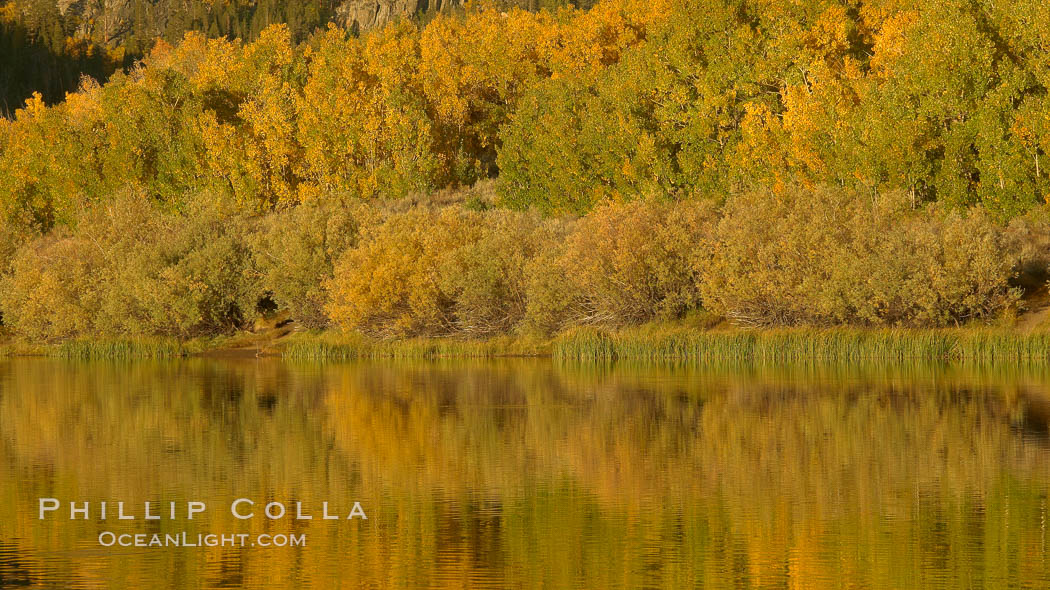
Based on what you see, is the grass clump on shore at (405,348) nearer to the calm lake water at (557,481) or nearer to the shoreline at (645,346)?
the shoreline at (645,346)

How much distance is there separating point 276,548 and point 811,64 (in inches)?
2076

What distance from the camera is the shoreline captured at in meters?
51.7

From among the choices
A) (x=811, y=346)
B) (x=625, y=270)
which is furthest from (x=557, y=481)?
(x=625, y=270)

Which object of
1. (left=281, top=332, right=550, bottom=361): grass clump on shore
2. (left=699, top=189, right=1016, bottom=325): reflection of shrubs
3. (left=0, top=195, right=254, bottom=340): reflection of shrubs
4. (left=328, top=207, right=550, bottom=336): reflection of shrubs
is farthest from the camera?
(left=0, top=195, right=254, bottom=340): reflection of shrubs

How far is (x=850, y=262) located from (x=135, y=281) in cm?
3442

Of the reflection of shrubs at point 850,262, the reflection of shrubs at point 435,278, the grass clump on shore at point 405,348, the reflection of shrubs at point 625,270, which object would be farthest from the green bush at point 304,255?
the reflection of shrubs at point 850,262

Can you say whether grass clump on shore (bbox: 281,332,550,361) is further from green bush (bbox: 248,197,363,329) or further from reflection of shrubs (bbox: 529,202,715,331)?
green bush (bbox: 248,197,363,329)

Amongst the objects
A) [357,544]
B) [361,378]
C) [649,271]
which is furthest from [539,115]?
[357,544]

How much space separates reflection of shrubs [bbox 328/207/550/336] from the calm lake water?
17.9 metres

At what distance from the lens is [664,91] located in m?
75.7

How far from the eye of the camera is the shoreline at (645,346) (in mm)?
51719

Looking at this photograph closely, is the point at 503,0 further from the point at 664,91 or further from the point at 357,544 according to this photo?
the point at 357,544

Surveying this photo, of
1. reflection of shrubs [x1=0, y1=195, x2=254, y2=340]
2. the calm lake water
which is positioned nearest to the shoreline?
reflection of shrubs [x1=0, y1=195, x2=254, y2=340]

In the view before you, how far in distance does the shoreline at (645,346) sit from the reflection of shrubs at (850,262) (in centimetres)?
130
